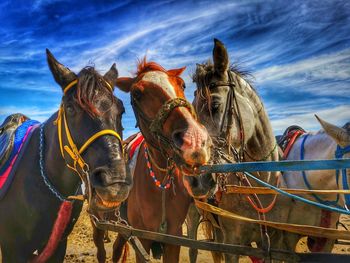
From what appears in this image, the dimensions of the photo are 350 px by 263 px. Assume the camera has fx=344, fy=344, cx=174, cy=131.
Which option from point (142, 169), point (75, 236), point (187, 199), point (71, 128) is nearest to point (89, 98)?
point (71, 128)

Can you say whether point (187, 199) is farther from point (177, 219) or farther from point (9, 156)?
point (9, 156)

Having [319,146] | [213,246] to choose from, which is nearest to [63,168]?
[213,246]

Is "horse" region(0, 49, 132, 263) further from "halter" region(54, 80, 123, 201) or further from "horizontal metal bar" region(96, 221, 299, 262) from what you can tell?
"horizontal metal bar" region(96, 221, 299, 262)

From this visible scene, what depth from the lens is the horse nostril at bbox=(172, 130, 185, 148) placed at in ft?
8.48

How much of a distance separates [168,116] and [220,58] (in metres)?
1.26

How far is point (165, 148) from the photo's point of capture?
3.02 m

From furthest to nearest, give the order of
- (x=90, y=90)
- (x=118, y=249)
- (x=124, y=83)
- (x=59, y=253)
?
1. (x=118, y=249)
2. (x=124, y=83)
3. (x=59, y=253)
4. (x=90, y=90)

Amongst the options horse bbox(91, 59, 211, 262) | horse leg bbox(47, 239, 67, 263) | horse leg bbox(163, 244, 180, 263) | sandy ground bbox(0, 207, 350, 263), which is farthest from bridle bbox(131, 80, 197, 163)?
sandy ground bbox(0, 207, 350, 263)

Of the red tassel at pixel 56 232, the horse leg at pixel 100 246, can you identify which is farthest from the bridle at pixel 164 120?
the horse leg at pixel 100 246

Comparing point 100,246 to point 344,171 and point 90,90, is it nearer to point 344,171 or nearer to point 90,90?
point 90,90

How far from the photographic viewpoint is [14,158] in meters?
3.13

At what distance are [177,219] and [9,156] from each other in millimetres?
1752

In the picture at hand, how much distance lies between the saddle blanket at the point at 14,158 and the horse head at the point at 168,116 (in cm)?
107

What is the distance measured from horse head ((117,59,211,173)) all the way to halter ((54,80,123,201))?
0.43 m
